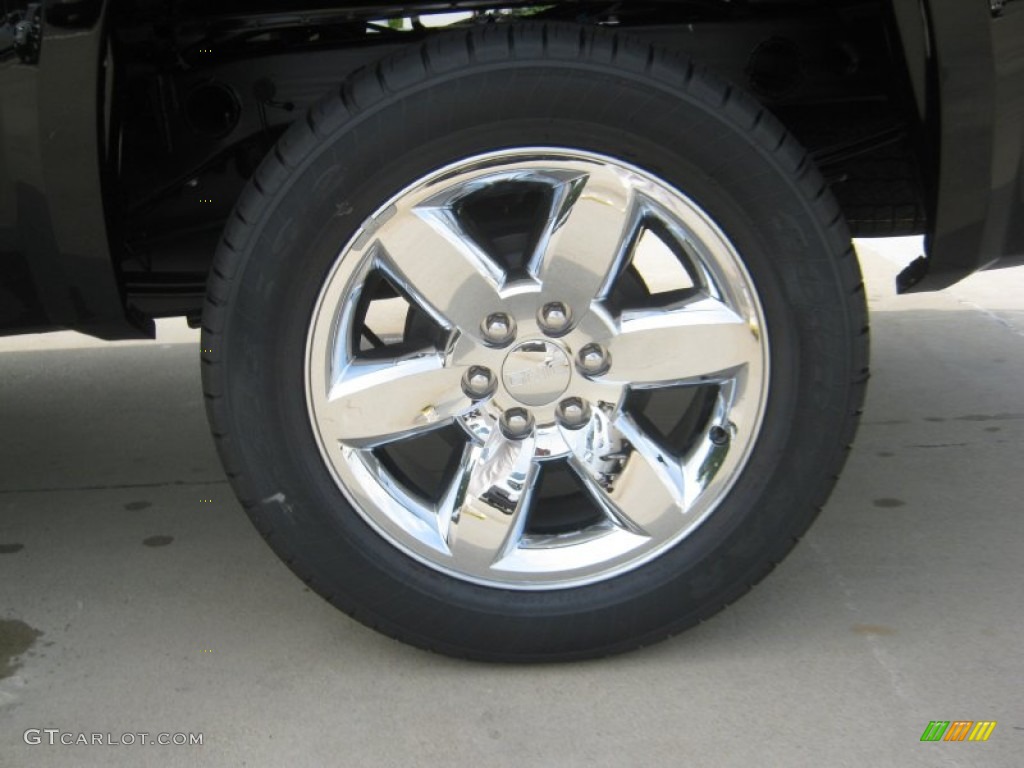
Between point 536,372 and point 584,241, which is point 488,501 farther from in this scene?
point 584,241

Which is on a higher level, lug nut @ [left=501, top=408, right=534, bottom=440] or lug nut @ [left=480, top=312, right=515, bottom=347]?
lug nut @ [left=480, top=312, right=515, bottom=347]

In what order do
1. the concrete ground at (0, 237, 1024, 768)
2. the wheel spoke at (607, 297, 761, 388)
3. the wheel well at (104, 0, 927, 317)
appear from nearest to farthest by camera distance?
the concrete ground at (0, 237, 1024, 768)
the wheel spoke at (607, 297, 761, 388)
the wheel well at (104, 0, 927, 317)

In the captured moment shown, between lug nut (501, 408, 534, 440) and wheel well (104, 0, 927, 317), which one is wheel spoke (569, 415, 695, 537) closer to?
lug nut (501, 408, 534, 440)

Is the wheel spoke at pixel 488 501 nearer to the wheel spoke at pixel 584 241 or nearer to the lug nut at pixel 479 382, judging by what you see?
the lug nut at pixel 479 382

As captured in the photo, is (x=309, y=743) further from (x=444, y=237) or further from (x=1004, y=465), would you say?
(x=1004, y=465)

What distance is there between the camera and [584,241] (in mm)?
1926

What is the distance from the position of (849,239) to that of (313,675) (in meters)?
1.17

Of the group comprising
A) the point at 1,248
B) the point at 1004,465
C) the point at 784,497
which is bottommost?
the point at 1004,465

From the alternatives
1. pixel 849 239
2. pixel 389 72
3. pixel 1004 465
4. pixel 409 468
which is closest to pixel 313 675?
pixel 409 468

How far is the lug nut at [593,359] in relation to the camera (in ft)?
6.42

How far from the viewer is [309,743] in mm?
1841

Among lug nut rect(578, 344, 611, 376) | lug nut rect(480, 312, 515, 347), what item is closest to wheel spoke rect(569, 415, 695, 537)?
lug nut rect(578, 344, 611, 376)

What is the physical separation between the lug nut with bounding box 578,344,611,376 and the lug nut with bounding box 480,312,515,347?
0.41ft

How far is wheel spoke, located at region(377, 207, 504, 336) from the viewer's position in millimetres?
1908
